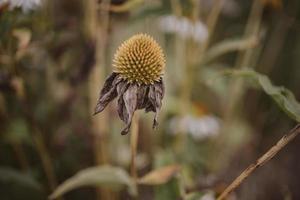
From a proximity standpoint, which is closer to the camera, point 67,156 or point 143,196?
point 67,156

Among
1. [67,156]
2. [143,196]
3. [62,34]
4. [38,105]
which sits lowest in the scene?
[143,196]

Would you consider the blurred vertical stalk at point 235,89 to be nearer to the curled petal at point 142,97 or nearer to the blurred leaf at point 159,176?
the blurred leaf at point 159,176

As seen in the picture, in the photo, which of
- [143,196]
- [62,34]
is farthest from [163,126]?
[62,34]

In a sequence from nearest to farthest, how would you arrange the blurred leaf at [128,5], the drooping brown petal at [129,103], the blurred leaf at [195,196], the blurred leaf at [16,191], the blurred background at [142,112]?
the drooping brown petal at [129,103], the blurred leaf at [195,196], the blurred leaf at [128,5], the blurred background at [142,112], the blurred leaf at [16,191]

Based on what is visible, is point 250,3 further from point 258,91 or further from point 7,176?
point 7,176

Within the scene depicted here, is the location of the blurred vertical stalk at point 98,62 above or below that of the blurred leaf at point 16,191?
above

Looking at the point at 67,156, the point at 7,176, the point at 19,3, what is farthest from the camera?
the point at 67,156

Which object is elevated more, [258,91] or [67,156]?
[258,91]

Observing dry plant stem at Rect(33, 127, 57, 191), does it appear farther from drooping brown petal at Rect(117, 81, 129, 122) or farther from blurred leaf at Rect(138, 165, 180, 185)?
drooping brown petal at Rect(117, 81, 129, 122)

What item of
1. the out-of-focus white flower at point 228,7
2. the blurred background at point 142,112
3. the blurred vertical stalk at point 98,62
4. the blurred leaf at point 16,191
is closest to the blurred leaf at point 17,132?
the blurred background at point 142,112

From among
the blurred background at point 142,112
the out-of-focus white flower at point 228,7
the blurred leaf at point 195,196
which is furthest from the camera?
the out-of-focus white flower at point 228,7
